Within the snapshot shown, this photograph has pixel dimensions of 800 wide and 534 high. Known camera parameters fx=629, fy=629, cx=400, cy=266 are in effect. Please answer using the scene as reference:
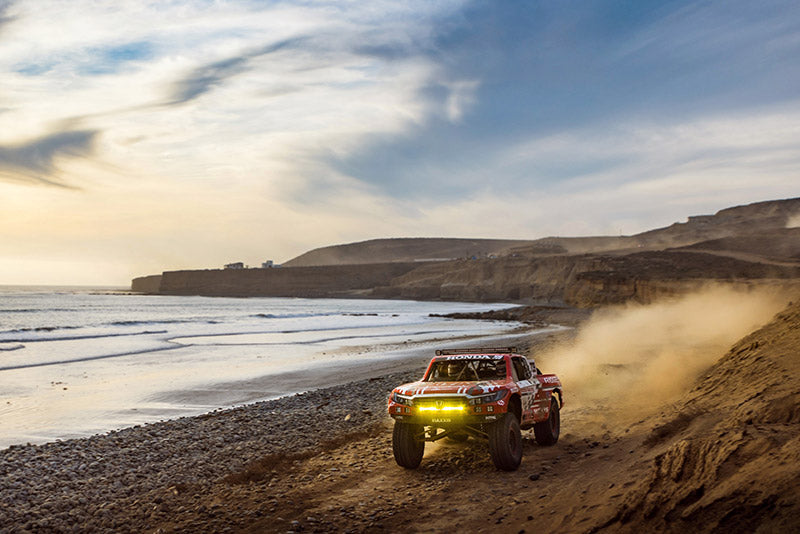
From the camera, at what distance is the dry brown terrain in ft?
19.1

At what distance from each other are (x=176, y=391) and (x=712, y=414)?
55.3ft

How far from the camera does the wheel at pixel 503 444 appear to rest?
30.6ft

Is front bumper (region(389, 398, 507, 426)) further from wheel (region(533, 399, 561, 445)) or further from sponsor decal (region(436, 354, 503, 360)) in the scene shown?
wheel (region(533, 399, 561, 445))

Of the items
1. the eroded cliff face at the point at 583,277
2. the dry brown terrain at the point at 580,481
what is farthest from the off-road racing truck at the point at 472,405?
the eroded cliff face at the point at 583,277

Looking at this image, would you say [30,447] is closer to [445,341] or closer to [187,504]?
[187,504]

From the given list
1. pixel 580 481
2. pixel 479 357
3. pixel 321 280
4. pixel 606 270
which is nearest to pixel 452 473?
pixel 479 357

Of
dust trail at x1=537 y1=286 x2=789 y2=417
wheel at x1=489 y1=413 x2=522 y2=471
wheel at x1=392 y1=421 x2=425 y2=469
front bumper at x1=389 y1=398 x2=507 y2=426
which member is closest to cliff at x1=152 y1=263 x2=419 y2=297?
dust trail at x1=537 y1=286 x2=789 y2=417

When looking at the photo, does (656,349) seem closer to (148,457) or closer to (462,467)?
(462,467)

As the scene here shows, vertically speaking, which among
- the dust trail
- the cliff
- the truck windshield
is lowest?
the dust trail

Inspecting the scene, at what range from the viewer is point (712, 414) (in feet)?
31.3

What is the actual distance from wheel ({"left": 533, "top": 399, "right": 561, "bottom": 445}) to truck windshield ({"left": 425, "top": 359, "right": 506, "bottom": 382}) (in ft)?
4.40

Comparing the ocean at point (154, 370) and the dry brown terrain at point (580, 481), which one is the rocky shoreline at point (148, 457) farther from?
the ocean at point (154, 370)

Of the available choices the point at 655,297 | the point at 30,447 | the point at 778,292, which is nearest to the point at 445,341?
the point at 778,292

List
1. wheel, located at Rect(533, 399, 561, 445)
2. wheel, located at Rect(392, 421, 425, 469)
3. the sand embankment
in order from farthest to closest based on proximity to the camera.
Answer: wheel, located at Rect(533, 399, 561, 445)
wheel, located at Rect(392, 421, 425, 469)
the sand embankment
